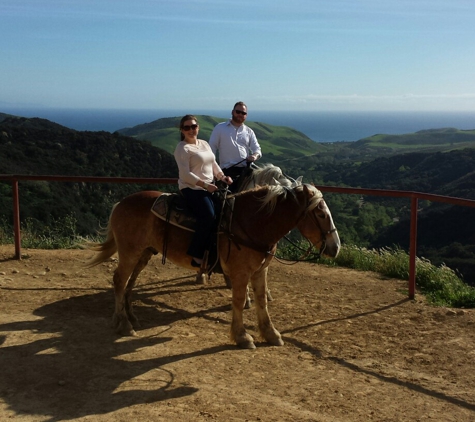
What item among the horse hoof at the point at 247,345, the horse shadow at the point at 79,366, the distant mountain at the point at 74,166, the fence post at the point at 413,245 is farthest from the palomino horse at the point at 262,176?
the distant mountain at the point at 74,166

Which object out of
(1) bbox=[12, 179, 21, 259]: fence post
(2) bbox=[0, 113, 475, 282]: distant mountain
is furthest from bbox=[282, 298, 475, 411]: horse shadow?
(1) bbox=[12, 179, 21, 259]: fence post

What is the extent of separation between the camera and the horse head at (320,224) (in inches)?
215

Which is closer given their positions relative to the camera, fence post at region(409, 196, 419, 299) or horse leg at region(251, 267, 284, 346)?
horse leg at region(251, 267, 284, 346)

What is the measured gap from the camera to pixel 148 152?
29609mm

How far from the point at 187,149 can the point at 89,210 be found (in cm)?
1541

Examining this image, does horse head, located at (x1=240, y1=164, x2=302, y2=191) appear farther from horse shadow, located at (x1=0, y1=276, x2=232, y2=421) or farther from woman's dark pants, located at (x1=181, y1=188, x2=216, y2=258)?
horse shadow, located at (x1=0, y1=276, x2=232, y2=421)

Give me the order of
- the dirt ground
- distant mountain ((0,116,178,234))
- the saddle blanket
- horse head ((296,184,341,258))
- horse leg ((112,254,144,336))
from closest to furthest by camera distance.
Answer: the dirt ground < horse head ((296,184,341,258)) < the saddle blanket < horse leg ((112,254,144,336)) < distant mountain ((0,116,178,234))

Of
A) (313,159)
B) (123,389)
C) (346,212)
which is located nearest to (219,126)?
(123,389)

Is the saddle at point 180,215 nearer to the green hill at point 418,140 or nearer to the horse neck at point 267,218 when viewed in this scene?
the horse neck at point 267,218

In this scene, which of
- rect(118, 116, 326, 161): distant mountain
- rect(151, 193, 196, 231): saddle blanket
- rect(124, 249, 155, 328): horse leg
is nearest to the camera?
rect(151, 193, 196, 231): saddle blanket

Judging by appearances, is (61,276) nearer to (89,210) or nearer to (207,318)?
(207,318)

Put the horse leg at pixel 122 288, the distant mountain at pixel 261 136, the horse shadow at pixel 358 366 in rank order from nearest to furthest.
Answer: the horse shadow at pixel 358 366 < the horse leg at pixel 122 288 < the distant mountain at pixel 261 136

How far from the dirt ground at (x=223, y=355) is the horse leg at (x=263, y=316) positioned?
14cm

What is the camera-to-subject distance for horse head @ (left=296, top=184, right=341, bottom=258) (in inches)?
215
